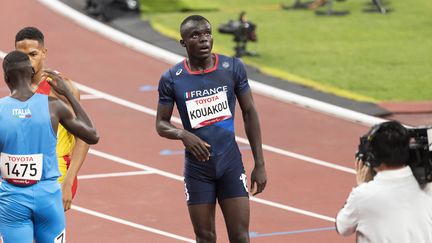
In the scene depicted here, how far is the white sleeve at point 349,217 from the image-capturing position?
6141 mm

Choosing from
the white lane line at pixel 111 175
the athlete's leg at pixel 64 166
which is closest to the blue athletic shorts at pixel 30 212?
the athlete's leg at pixel 64 166

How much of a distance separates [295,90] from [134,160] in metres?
4.02

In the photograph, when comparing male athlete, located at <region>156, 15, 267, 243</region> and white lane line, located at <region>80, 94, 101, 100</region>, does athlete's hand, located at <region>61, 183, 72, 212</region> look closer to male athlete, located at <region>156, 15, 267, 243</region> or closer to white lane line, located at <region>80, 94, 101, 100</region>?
male athlete, located at <region>156, 15, 267, 243</region>

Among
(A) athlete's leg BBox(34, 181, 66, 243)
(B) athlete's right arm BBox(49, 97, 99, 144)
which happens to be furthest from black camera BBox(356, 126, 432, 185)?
(A) athlete's leg BBox(34, 181, 66, 243)

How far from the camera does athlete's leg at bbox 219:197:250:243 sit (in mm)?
8766

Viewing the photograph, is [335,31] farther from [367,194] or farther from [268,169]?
[367,194]

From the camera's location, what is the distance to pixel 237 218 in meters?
8.77

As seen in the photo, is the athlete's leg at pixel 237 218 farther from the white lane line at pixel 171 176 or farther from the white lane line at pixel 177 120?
the white lane line at pixel 177 120

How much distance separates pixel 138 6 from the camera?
21.8m

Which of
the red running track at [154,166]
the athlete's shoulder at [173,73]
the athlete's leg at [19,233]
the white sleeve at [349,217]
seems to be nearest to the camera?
the white sleeve at [349,217]

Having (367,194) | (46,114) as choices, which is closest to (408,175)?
(367,194)

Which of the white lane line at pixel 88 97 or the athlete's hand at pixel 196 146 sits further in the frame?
the white lane line at pixel 88 97

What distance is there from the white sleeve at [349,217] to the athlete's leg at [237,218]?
102 inches

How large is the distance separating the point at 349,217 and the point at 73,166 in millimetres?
2956
